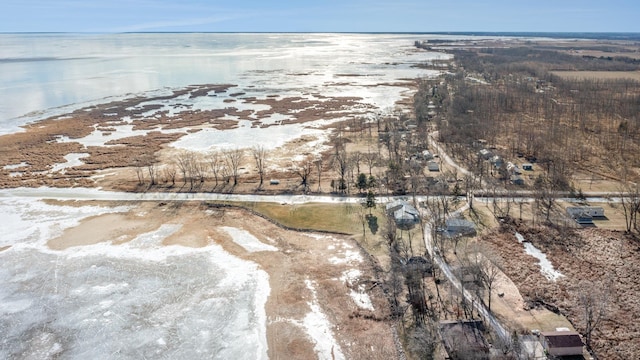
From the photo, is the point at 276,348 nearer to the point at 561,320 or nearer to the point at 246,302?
the point at 246,302

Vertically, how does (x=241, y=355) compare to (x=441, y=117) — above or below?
below

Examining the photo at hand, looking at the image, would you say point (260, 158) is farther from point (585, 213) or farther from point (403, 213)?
point (585, 213)

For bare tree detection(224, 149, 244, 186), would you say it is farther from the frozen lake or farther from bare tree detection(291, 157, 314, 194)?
the frozen lake

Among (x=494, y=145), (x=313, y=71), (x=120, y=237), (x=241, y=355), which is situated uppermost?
(x=313, y=71)

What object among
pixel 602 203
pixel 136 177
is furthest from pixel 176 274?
pixel 602 203

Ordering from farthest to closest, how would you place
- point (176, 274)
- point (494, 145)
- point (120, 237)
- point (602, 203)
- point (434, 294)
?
point (494, 145)
point (602, 203)
point (120, 237)
point (176, 274)
point (434, 294)

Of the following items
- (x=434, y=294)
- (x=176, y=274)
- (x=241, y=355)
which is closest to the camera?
(x=241, y=355)
